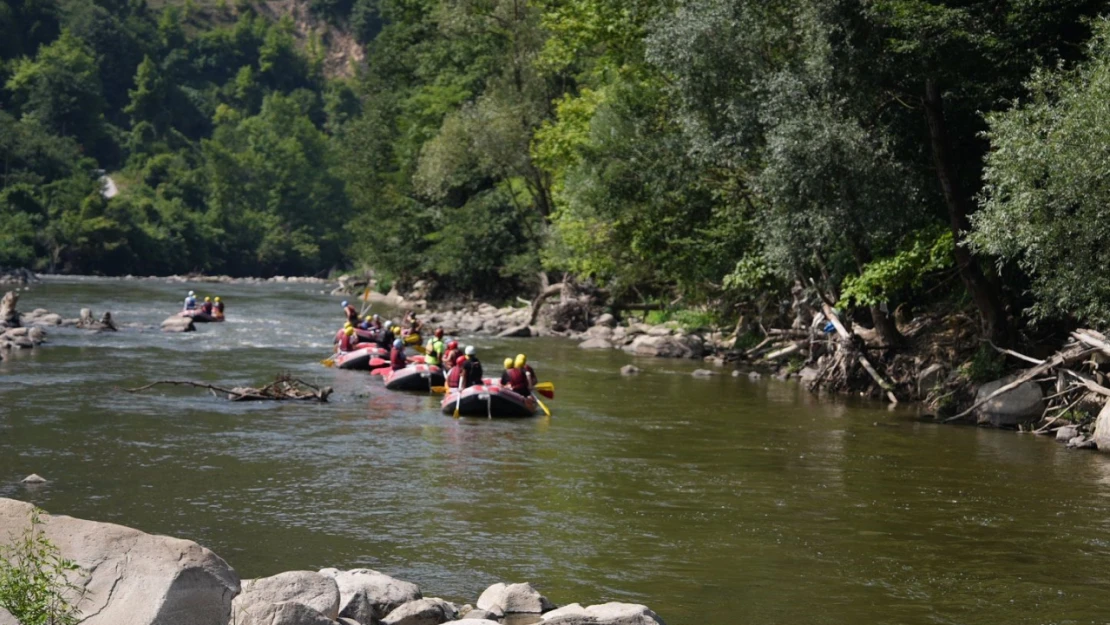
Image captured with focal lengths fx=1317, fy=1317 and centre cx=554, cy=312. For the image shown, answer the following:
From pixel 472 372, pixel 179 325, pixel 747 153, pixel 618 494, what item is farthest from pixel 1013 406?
pixel 179 325

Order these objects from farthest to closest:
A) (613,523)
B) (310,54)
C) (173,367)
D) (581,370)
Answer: (310,54) < (581,370) < (173,367) < (613,523)

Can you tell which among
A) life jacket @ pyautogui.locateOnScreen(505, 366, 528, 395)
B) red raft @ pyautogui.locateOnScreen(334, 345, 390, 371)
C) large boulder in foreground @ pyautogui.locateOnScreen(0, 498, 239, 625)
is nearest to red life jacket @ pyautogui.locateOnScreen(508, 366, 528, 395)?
life jacket @ pyautogui.locateOnScreen(505, 366, 528, 395)

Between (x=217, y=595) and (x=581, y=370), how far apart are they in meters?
24.2

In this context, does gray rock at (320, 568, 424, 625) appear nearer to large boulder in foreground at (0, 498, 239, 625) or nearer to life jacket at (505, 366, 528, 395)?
large boulder in foreground at (0, 498, 239, 625)

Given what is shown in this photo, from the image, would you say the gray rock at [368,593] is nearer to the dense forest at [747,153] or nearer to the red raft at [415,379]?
the dense forest at [747,153]

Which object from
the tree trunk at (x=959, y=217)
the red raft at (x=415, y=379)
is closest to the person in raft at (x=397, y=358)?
the red raft at (x=415, y=379)

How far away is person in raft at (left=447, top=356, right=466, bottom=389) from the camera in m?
24.9

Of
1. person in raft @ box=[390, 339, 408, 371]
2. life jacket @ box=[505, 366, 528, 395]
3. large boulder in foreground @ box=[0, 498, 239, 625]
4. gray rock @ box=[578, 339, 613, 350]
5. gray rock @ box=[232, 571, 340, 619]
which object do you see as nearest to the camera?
large boulder in foreground @ box=[0, 498, 239, 625]

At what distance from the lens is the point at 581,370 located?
107 ft

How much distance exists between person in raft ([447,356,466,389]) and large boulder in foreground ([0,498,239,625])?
52.2 ft

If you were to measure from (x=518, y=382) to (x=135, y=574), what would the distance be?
53.6 ft

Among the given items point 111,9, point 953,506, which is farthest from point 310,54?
point 953,506

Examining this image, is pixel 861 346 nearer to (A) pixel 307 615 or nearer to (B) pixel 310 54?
(A) pixel 307 615

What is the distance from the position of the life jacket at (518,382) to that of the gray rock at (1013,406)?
26.9ft
